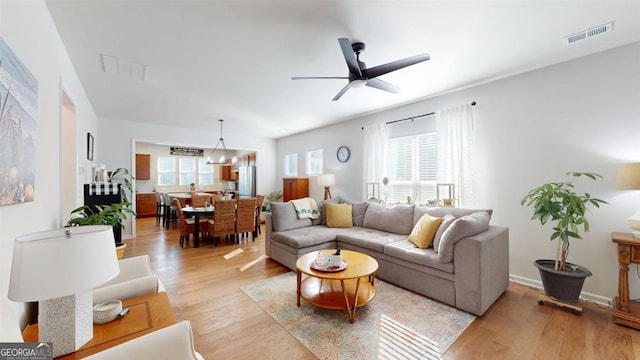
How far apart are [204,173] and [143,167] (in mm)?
2040

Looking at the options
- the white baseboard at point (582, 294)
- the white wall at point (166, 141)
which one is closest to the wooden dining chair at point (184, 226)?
the white wall at point (166, 141)

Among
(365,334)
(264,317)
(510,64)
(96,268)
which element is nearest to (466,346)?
(365,334)

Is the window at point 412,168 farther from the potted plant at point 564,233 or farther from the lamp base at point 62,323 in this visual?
the lamp base at point 62,323

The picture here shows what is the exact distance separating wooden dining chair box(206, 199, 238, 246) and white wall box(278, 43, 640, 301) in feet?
13.7

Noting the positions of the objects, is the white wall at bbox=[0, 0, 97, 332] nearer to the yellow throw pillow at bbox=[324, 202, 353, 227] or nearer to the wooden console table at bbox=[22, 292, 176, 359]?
the wooden console table at bbox=[22, 292, 176, 359]

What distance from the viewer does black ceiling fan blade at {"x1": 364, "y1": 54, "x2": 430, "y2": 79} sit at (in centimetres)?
220

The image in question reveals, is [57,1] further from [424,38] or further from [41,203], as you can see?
[424,38]

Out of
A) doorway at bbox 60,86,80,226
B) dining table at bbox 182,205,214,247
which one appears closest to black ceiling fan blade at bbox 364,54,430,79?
doorway at bbox 60,86,80,226

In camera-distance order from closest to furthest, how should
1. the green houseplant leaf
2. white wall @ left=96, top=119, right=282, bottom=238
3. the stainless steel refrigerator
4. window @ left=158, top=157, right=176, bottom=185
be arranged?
the green houseplant leaf < white wall @ left=96, top=119, right=282, bottom=238 < the stainless steel refrigerator < window @ left=158, top=157, right=176, bottom=185

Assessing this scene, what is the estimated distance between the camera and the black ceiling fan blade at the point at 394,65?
2197mm

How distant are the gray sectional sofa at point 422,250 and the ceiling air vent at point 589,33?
189 cm

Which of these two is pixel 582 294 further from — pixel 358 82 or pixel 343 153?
pixel 343 153

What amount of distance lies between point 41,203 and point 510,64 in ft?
15.0

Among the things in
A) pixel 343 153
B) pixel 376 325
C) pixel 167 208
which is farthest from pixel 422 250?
pixel 167 208
